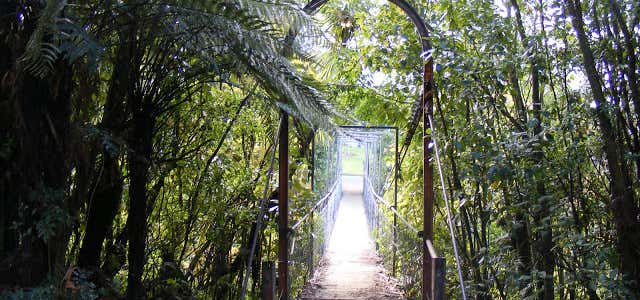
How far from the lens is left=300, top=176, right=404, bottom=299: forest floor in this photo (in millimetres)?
4457

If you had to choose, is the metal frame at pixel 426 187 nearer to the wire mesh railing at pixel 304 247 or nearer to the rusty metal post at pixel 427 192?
the rusty metal post at pixel 427 192

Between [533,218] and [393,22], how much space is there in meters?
2.12

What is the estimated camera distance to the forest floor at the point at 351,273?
14.6 feet

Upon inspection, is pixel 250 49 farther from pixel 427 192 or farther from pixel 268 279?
pixel 427 192

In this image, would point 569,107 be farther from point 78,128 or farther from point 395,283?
point 395,283

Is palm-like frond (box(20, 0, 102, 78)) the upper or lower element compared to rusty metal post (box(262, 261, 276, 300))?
upper

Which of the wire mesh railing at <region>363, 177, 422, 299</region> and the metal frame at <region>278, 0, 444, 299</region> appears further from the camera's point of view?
the wire mesh railing at <region>363, 177, 422, 299</region>

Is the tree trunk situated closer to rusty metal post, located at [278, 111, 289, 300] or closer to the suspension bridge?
the suspension bridge

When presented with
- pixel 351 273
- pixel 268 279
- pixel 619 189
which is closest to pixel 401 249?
pixel 351 273

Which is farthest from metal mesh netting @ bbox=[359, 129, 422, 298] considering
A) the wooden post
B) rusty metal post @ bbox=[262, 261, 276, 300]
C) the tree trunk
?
the tree trunk

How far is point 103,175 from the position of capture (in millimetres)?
2234

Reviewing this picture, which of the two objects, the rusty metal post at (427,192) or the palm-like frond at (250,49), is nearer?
the palm-like frond at (250,49)

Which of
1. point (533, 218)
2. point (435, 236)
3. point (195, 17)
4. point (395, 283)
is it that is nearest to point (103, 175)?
point (195, 17)

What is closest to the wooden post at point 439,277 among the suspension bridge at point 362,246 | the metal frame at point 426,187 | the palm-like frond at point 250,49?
the suspension bridge at point 362,246
